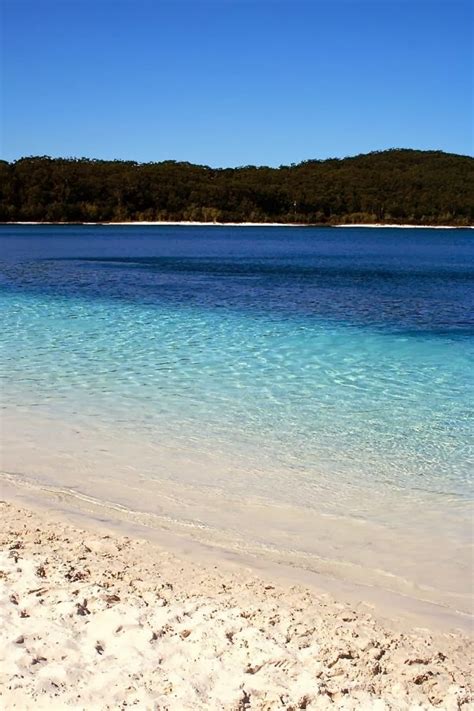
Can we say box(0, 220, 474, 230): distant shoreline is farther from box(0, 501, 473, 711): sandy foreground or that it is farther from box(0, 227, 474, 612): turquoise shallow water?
box(0, 501, 473, 711): sandy foreground

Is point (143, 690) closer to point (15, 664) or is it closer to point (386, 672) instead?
point (15, 664)

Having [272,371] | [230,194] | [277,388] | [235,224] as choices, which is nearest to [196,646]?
[277,388]

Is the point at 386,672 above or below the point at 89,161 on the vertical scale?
below

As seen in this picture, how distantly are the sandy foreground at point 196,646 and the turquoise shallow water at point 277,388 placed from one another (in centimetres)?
151

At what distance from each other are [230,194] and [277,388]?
128444 millimetres

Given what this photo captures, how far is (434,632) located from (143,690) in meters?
1.54

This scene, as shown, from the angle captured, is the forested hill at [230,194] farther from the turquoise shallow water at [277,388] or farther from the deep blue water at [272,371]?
the turquoise shallow water at [277,388]

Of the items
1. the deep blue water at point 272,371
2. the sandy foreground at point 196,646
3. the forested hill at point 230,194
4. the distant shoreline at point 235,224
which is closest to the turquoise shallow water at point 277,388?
the deep blue water at point 272,371

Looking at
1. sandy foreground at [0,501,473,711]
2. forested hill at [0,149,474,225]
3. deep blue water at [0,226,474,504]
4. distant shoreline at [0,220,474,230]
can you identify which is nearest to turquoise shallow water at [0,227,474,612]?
deep blue water at [0,226,474,504]

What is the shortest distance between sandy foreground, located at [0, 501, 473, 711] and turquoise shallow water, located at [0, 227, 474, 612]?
151 cm

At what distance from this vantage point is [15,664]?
333 cm

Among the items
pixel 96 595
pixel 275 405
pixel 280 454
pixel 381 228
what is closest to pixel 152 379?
pixel 275 405

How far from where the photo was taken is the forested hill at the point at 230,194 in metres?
124

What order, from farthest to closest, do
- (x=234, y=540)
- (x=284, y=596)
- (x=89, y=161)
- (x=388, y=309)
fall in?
(x=89, y=161) → (x=388, y=309) → (x=234, y=540) → (x=284, y=596)
